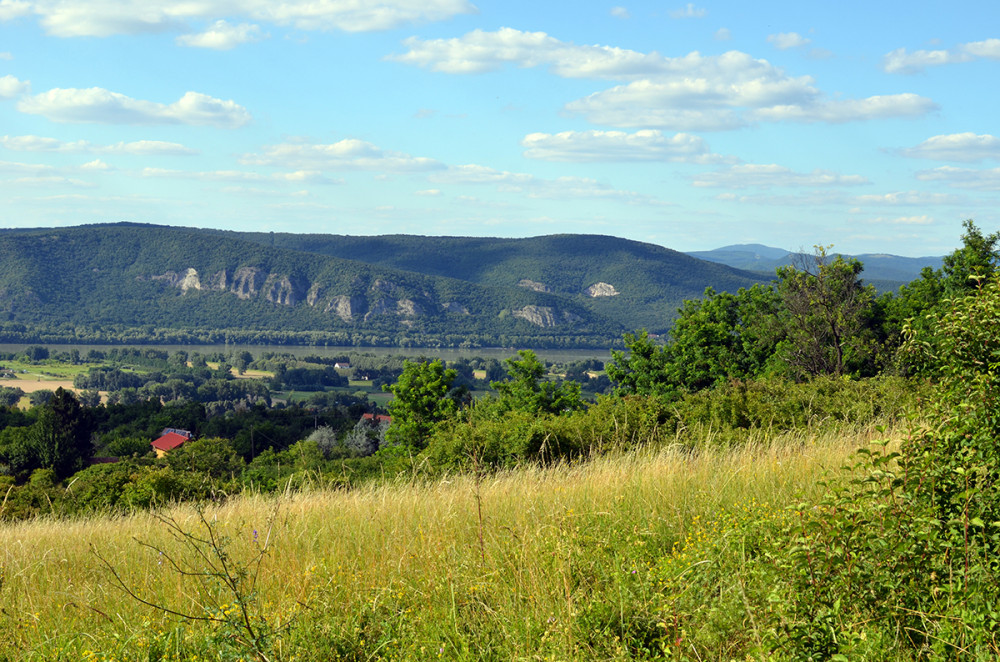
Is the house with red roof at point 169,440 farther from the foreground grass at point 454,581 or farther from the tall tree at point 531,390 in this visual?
the foreground grass at point 454,581

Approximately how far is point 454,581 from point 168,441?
7376 cm

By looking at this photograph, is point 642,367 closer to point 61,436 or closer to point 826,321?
point 826,321

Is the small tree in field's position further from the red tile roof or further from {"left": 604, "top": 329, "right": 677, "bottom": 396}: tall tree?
the red tile roof

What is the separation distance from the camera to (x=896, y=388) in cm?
1470

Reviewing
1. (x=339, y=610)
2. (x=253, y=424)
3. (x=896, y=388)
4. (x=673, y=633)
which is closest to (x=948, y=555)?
(x=673, y=633)

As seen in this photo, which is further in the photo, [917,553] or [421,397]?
[421,397]

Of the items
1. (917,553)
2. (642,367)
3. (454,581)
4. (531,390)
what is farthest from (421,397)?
(917,553)

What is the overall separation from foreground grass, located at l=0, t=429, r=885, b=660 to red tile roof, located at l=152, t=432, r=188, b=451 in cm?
6840

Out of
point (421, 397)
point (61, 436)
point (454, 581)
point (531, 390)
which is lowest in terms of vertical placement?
point (61, 436)

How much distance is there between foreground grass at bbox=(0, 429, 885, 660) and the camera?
357cm

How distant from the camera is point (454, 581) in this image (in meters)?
4.21

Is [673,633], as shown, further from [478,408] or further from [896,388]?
[478,408]

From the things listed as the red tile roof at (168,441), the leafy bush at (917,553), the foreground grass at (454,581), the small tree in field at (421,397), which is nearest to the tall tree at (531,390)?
the small tree in field at (421,397)

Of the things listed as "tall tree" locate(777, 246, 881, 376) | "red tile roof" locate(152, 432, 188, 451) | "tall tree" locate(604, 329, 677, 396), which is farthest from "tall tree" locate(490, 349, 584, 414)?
"red tile roof" locate(152, 432, 188, 451)
